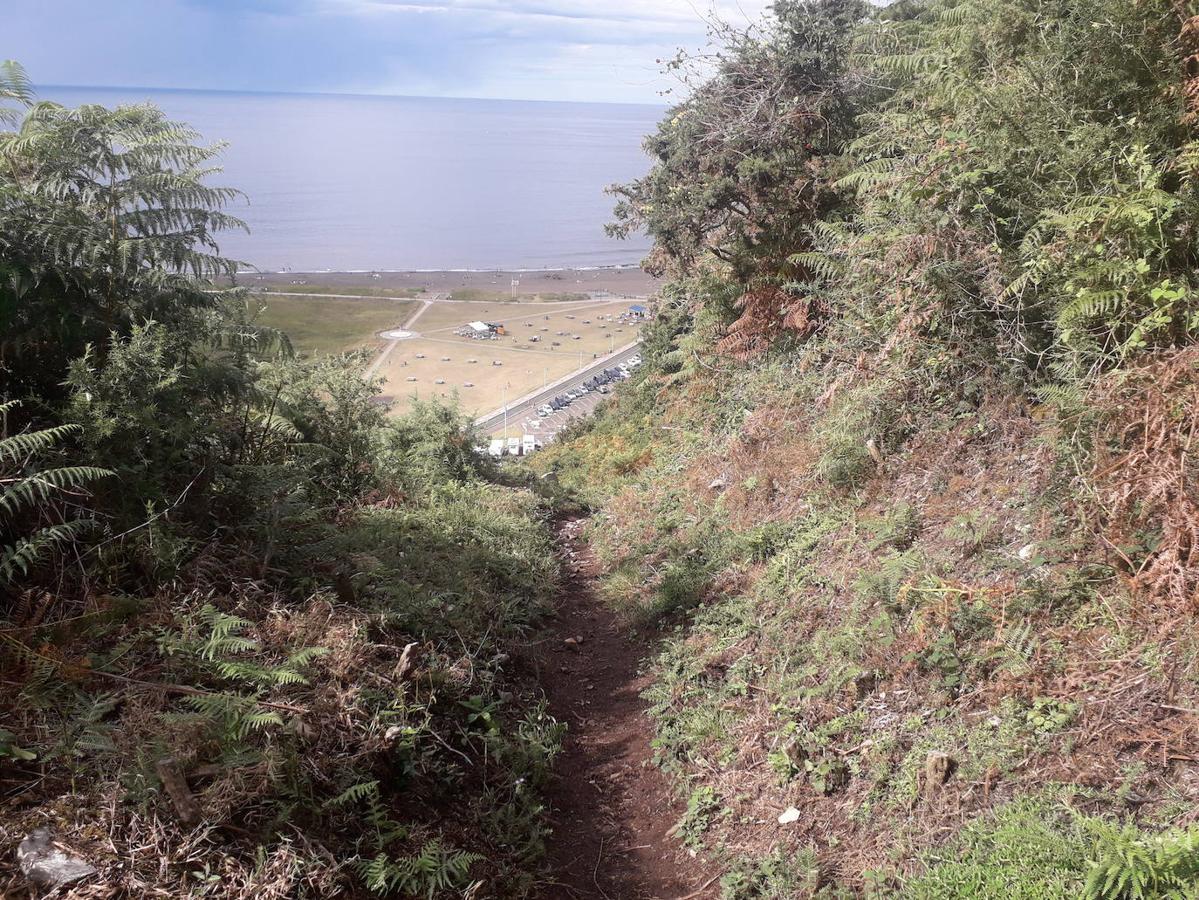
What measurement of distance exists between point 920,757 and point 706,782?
1621 mm

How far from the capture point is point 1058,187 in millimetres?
5969

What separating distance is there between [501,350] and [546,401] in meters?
13.6

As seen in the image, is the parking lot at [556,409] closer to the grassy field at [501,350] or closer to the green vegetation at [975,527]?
the grassy field at [501,350]

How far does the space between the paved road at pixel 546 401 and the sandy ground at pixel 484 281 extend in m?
20.5

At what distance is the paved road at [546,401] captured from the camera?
38031mm

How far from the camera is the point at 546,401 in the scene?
4253 centimetres

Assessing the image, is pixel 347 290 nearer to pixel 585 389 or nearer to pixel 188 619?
pixel 585 389

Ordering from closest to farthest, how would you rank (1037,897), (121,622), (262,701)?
(1037,897) < (262,701) < (121,622)

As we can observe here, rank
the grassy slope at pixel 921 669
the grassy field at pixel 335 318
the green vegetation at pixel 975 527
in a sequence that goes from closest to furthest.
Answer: the grassy slope at pixel 921 669, the green vegetation at pixel 975 527, the grassy field at pixel 335 318

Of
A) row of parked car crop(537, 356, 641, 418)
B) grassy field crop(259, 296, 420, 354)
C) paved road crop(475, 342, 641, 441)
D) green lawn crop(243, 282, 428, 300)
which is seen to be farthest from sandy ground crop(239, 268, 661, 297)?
row of parked car crop(537, 356, 641, 418)

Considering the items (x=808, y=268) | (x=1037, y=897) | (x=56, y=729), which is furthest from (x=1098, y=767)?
(x=808, y=268)

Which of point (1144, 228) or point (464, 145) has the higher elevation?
point (464, 145)

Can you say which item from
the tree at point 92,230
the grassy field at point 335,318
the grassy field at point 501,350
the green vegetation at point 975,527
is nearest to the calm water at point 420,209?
the grassy field at point 335,318

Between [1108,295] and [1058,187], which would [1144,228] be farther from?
[1058,187]
